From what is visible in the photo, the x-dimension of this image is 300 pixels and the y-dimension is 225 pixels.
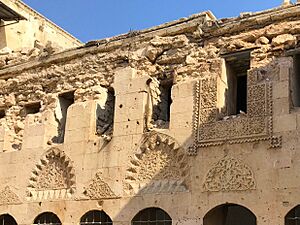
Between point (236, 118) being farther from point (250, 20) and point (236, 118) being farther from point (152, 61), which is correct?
point (152, 61)

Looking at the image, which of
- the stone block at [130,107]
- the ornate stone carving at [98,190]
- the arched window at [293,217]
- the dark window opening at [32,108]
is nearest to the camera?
the arched window at [293,217]

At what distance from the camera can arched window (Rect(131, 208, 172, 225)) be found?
1087 centimetres

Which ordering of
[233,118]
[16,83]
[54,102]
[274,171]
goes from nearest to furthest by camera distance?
1. [274,171]
2. [233,118]
3. [54,102]
4. [16,83]

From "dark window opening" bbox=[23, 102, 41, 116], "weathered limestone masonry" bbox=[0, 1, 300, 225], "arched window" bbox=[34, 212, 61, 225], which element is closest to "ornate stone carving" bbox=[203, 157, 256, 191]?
"weathered limestone masonry" bbox=[0, 1, 300, 225]

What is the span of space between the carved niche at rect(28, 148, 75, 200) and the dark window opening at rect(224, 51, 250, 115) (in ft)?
12.4

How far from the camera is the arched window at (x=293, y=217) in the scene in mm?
9234

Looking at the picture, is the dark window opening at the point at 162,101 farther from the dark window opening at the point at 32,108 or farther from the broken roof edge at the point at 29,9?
the broken roof edge at the point at 29,9

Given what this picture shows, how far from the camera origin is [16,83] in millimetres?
14453

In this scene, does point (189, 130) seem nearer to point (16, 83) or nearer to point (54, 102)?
point (54, 102)

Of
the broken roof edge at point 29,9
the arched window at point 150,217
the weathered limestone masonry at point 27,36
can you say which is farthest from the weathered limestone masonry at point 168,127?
the broken roof edge at point 29,9

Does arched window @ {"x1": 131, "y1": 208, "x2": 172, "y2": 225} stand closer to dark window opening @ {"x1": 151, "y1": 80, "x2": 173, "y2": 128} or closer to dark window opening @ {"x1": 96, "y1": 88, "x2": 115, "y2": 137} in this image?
dark window opening @ {"x1": 151, "y1": 80, "x2": 173, "y2": 128}

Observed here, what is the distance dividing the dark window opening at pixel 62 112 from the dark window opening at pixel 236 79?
4.01 metres

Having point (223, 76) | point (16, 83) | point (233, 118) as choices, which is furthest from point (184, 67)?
point (16, 83)

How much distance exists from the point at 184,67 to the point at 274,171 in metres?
3.07
